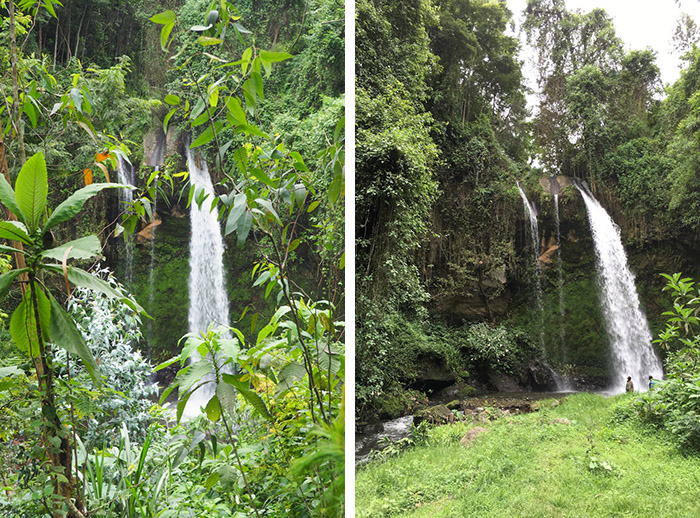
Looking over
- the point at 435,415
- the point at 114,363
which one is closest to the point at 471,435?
the point at 435,415

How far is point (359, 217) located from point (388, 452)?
3.11 ft

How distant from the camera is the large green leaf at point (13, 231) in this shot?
677mm

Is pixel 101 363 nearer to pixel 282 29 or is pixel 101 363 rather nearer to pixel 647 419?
pixel 282 29

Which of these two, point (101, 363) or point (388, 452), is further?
point (388, 452)

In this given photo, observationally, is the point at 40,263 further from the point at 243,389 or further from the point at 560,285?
the point at 560,285

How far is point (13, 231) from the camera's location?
687 mm

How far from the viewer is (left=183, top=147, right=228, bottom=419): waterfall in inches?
43.8

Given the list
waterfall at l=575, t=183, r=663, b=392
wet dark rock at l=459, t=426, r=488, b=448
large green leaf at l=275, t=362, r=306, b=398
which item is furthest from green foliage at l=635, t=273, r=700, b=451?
large green leaf at l=275, t=362, r=306, b=398

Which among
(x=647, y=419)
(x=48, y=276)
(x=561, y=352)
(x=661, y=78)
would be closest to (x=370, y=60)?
(x=661, y=78)

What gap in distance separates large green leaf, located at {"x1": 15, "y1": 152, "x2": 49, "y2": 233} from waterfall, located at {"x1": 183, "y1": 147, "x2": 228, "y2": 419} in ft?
1.27

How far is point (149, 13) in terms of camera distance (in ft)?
3.50

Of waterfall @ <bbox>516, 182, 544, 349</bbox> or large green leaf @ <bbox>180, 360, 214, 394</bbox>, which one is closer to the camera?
large green leaf @ <bbox>180, 360, 214, 394</bbox>

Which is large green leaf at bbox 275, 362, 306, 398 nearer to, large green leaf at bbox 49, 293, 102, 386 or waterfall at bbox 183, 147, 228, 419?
waterfall at bbox 183, 147, 228, 419

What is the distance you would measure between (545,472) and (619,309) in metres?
0.65
